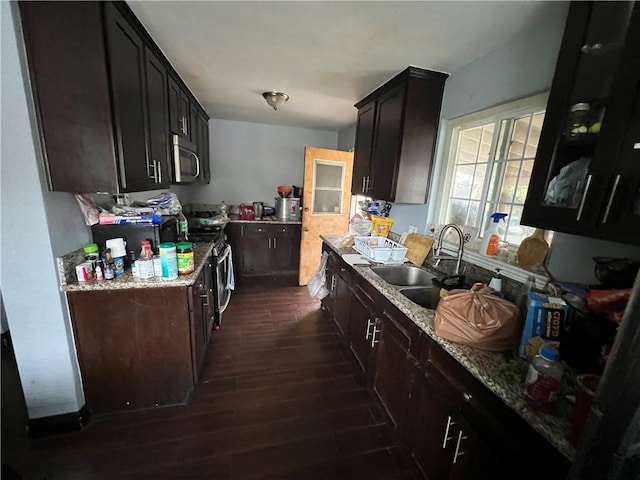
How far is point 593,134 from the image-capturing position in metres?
0.92

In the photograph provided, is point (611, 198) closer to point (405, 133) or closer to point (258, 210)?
point (405, 133)

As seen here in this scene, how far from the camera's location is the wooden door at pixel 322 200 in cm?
337

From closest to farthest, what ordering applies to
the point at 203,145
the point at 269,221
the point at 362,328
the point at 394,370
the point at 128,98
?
the point at 128,98, the point at 394,370, the point at 362,328, the point at 203,145, the point at 269,221

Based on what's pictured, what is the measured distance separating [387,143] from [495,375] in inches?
70.2

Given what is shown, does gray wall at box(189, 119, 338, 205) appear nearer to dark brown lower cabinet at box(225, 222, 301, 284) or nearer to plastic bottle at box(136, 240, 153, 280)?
dark brown lower cabinet at box(225, 222, 301, 284)

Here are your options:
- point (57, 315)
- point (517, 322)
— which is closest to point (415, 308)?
point (517, 322)

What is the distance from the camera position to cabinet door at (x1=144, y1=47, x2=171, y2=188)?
1598 mm

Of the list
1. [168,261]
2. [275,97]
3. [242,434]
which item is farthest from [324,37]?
[242,434]

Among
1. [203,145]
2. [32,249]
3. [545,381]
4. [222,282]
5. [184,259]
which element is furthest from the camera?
[203,145]

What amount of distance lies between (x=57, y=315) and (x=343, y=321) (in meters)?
1.88

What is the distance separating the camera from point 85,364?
1.47 meters

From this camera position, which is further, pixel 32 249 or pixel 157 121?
pixel 157 121

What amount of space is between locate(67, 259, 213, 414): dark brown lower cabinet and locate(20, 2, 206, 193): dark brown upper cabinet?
0.63 metres

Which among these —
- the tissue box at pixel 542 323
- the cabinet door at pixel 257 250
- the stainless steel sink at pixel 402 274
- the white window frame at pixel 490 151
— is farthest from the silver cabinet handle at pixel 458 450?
the cabinet door at pixel 257 250
